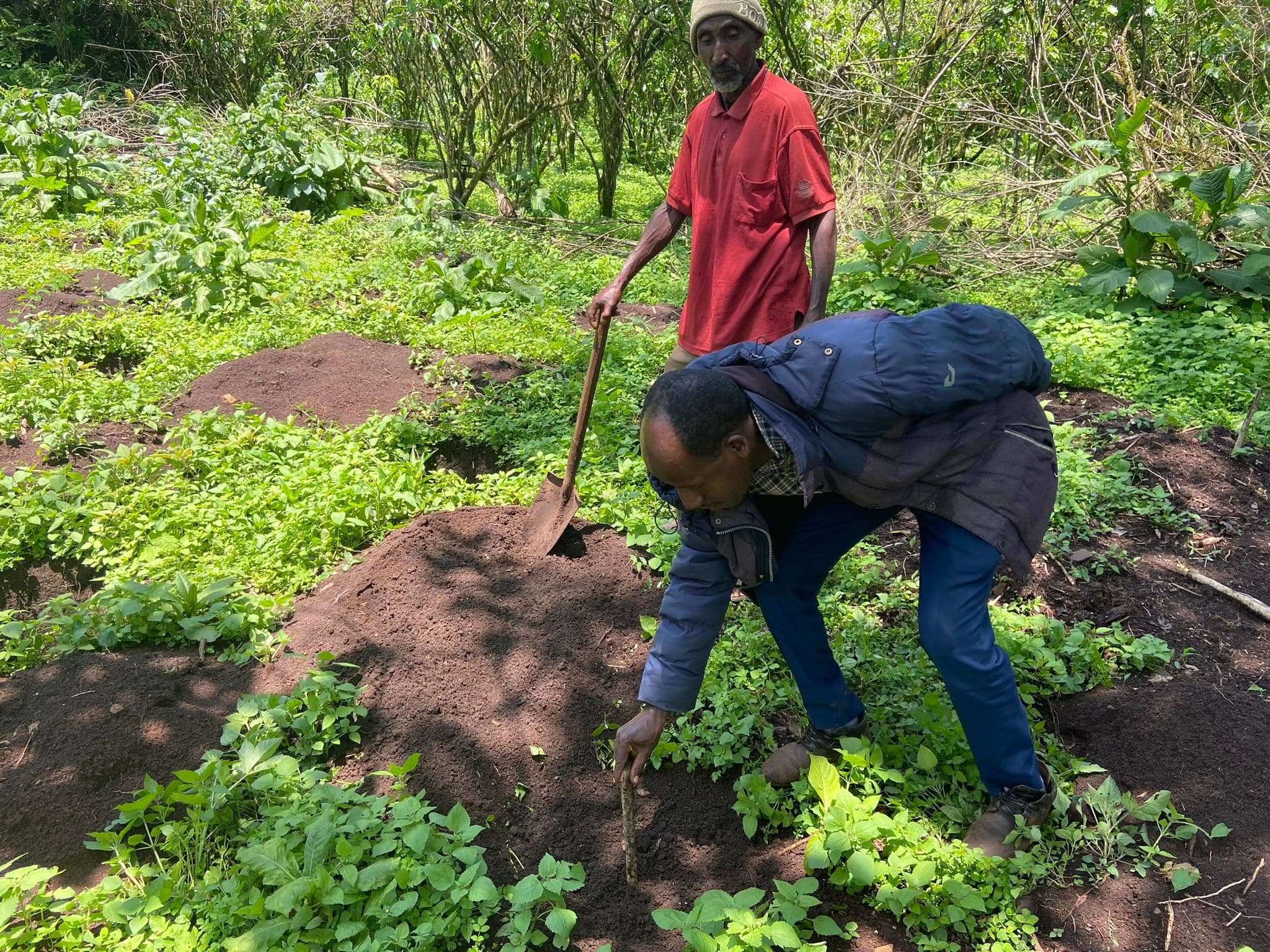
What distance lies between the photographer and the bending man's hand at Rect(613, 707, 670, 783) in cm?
212

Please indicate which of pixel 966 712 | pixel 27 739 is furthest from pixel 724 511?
pixel 27 739

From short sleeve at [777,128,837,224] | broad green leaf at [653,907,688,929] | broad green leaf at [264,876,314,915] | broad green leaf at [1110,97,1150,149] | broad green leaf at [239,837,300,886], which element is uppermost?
broad green leaf at [1110,97,1150,149]

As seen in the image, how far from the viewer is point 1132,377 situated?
4.91 m

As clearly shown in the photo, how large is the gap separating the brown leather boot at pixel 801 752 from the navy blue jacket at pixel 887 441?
623 mm

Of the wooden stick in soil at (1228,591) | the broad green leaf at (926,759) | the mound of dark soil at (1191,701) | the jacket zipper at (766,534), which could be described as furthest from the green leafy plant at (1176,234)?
the jacket zipper at (766,534)

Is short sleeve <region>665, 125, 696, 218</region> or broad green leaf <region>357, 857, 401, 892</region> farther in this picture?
short sleeve <region>665, 125, 696, 218</region>

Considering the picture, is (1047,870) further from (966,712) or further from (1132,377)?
(1132,377)

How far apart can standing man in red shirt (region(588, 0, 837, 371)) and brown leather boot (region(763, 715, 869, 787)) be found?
139cm

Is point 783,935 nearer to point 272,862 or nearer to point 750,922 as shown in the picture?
point 750,922

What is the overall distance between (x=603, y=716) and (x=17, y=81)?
1507cm

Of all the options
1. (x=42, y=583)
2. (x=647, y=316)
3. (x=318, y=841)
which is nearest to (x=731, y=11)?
(x=318, y=841)

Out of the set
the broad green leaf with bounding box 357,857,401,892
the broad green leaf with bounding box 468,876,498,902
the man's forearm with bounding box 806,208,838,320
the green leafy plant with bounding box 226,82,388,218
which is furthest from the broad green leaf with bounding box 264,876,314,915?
the green leafy plant with bounding box 226,82,388,218

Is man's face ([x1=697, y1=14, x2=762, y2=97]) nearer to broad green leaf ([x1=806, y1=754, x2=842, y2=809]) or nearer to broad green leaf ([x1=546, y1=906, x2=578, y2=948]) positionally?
broad green leaf ([x1=806, y1=754, x2=842, y2=809])

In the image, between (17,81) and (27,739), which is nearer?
(27,739)
